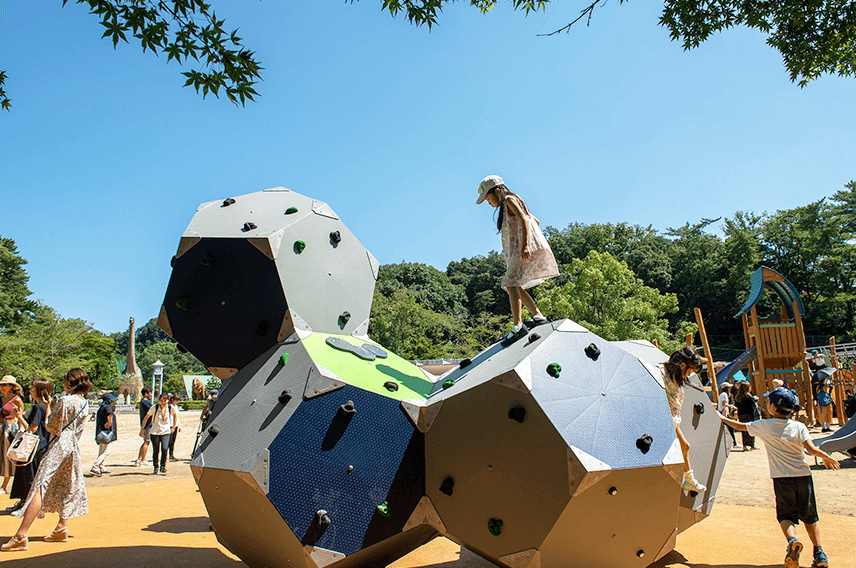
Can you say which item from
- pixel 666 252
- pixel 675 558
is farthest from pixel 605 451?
pixel 666 252

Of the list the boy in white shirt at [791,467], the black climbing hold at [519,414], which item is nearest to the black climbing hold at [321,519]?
the black climbing hold at [519,414]

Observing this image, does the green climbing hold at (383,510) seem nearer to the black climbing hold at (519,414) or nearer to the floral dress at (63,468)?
the black climbing hold at (519,414)

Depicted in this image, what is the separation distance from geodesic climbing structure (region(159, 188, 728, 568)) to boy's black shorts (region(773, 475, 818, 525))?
0.79 metres

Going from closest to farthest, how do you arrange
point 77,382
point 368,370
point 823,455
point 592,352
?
point 592,352
point 368,370
point 823,455
point 77,382

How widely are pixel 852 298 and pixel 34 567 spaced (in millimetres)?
58657

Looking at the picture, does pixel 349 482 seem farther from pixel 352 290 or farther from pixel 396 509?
pixel 352 290

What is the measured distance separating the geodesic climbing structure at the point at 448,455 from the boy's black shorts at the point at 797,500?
787mm

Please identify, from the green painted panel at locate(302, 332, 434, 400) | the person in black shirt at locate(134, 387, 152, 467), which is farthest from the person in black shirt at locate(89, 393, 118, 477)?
the green painted panel at locate(302, 332, 434, 400)

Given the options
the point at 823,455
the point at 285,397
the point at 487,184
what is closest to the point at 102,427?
the point at 285,397

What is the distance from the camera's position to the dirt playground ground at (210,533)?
241 inches

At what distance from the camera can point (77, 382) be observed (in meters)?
7.16

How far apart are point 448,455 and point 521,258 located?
94.3 inches

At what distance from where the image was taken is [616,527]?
15.9 ft

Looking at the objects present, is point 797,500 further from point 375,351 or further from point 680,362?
point 375,351
